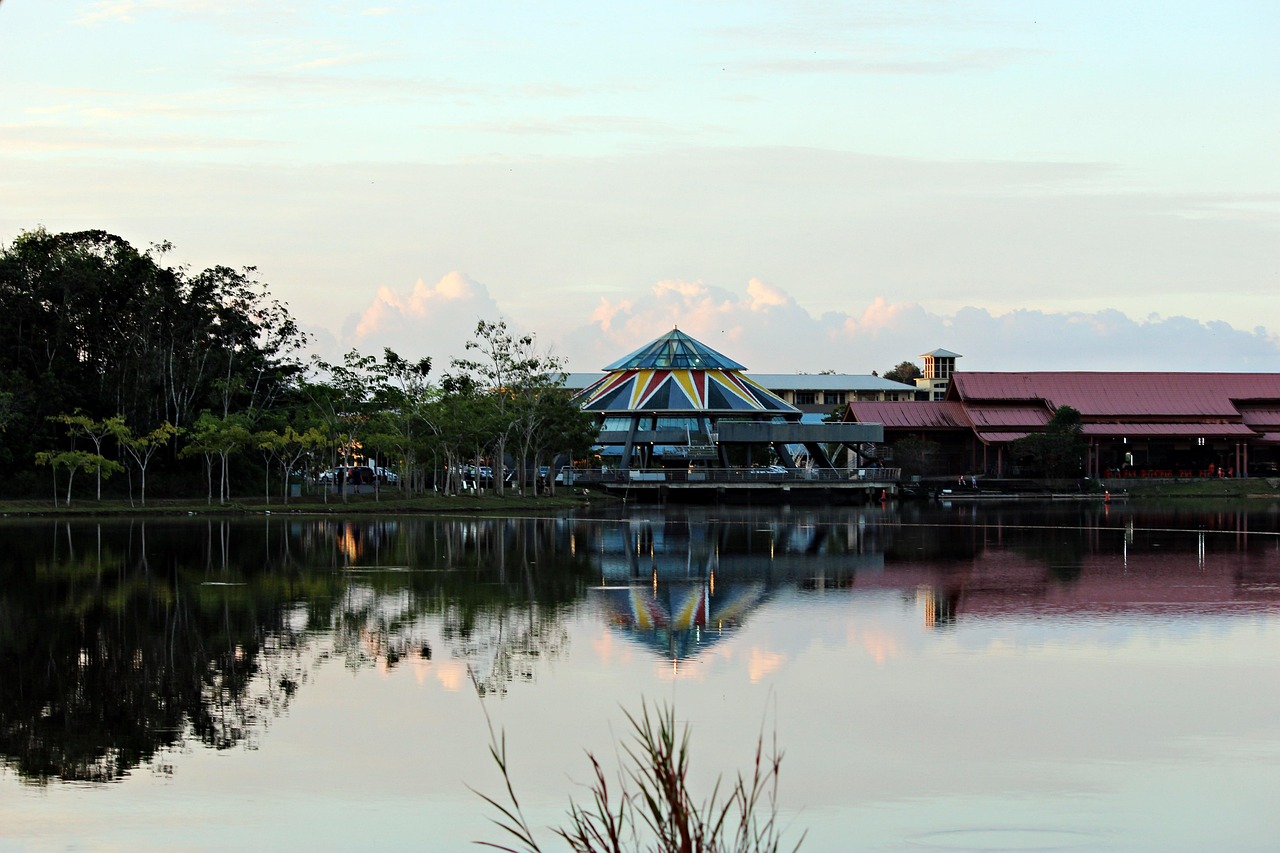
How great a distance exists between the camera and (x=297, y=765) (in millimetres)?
13336

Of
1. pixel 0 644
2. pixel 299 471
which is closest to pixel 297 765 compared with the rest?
pixel 0 644

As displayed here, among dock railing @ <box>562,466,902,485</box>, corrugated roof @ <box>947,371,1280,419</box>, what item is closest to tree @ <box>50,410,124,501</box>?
dock railing @ <box>562,466,902,485</box>

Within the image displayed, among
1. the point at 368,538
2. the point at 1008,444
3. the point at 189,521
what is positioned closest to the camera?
the point at 368,538

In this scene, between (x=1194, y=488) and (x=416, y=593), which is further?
(x=1194, y=488)

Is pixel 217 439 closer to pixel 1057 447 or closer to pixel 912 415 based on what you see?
pixel 1057 447

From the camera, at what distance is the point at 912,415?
3858 inches

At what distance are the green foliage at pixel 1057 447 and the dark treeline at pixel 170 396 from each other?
1223 inches

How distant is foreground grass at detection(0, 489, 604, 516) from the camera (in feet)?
181

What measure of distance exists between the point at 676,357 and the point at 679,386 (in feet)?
9.94

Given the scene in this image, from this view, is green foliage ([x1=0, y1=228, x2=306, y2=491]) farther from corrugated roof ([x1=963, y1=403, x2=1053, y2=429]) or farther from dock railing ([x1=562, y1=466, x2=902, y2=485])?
corrugated roof ([x1=963, y1=403, x2=1053, y2=429])

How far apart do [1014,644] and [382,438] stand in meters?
46.5

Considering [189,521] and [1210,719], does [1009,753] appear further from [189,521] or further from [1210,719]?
[189,521]

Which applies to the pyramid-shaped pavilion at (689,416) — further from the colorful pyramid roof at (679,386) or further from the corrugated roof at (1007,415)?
the corrugated roof at (1007,415)

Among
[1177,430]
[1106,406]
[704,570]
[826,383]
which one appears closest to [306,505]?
[704,570]
